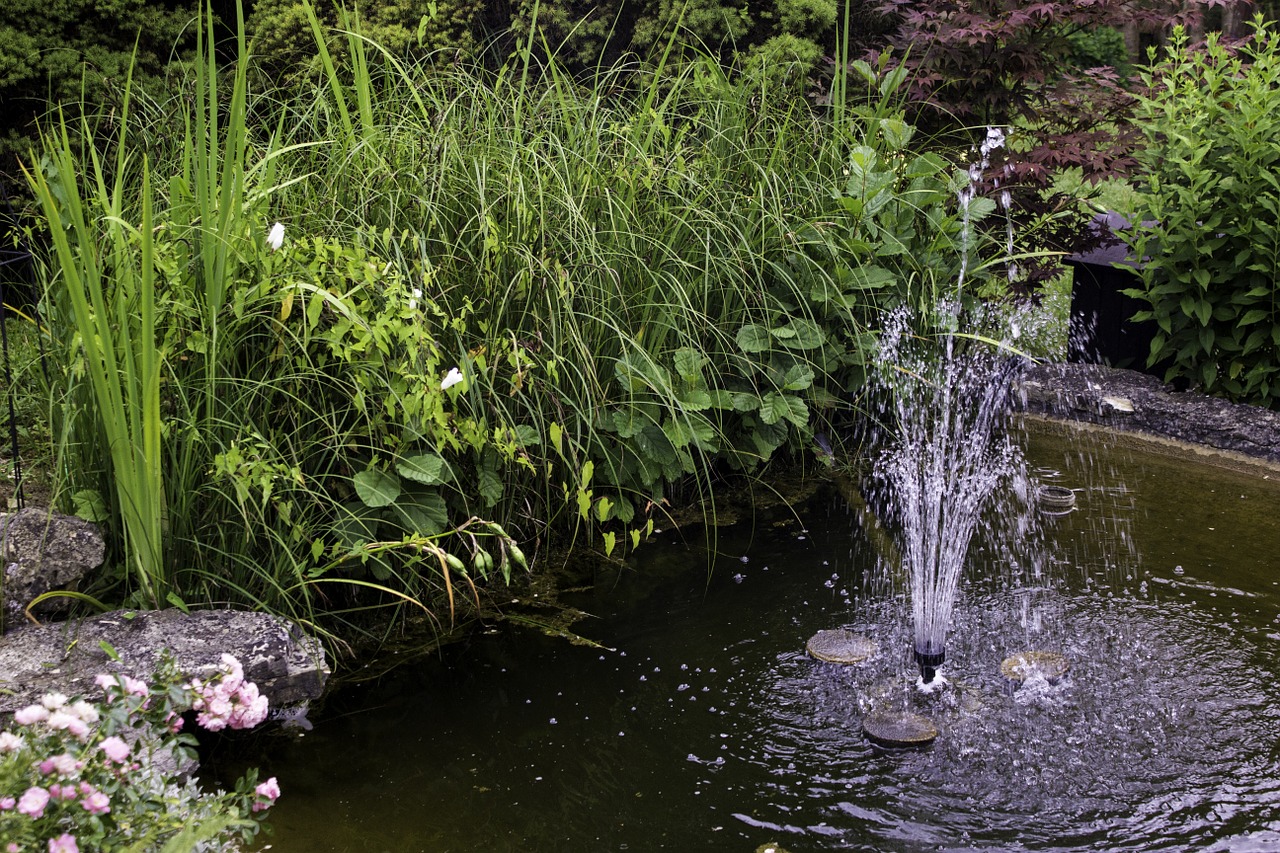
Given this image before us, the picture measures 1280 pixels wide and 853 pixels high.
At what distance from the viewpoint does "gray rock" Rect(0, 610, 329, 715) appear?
2.66m

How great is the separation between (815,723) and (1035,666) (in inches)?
28.3

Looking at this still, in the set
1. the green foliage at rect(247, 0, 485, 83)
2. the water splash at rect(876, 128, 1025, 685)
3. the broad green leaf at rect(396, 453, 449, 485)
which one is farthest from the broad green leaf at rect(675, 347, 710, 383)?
the green foliage at rect(247, 0, 485, 83)

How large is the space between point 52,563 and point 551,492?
1712 millimetres

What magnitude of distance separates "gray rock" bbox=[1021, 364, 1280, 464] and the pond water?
37.4 inches

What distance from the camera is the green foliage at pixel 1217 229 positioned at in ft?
16.5

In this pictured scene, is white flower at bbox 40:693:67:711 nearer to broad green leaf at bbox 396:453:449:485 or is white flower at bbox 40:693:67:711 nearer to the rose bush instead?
the rose bush

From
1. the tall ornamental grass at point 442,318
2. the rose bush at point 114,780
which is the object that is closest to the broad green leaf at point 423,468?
the tall ornamental grass at point 442,318

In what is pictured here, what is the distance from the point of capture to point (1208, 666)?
3240mm

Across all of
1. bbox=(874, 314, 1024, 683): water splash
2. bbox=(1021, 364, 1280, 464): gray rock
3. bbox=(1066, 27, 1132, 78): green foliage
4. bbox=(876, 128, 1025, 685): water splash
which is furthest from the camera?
bbox=(1066, 27, 1132, 78): green foliage

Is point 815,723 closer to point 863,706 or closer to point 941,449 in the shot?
point 863,706

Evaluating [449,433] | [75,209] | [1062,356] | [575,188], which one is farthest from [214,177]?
[1062,356]

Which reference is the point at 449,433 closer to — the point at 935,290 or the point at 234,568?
the point at 234,568

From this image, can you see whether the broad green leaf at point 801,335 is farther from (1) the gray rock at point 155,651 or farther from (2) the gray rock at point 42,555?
(2) the gray rock at point 42,555

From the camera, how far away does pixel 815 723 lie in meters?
3.04
